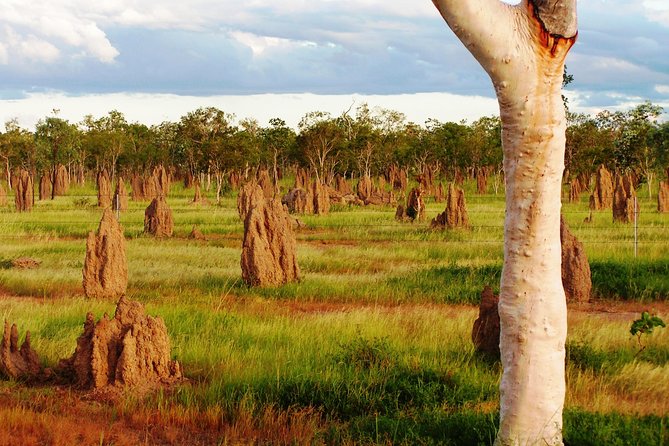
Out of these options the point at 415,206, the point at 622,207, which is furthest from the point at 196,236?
the point at 622,207

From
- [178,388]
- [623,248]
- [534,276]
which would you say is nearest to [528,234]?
[534,276]

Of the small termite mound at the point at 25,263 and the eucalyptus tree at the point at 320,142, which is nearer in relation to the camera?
the small termite mound at the point at 25,263

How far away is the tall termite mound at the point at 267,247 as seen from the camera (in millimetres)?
14141

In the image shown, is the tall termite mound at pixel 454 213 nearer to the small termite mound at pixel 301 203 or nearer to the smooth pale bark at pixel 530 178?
the small termite mound at pixel 301 203

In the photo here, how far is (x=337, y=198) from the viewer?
145 feet

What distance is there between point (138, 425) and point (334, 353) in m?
2.60

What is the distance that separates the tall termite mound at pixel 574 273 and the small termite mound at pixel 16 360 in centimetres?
801

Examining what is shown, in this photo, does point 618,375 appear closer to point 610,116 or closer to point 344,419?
point 344,419

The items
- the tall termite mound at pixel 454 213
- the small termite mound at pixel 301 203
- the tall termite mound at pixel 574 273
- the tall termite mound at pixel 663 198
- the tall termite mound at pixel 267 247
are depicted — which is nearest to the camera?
the tall termite mound at pixel 574 273

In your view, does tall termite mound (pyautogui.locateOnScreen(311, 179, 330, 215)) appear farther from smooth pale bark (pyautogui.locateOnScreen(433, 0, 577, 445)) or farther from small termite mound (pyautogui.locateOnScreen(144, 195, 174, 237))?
smooth pale bark (pyautogui.locateOnScreen(433, 0, 577, 445))

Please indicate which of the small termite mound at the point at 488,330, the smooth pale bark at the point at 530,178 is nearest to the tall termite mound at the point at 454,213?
the small termite mound at the point at 488,330

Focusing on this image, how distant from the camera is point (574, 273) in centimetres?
1326

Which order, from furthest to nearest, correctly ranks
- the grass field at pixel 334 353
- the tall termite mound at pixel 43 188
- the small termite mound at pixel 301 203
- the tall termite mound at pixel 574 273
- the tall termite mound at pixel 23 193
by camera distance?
the tall termite mound at pixel 43 188 → the tall termite mound at pixel 23 193 → the small termite mound at pixel 301 203 → the tall termite mound at pixel 574 273 → the grass field at pixel 334 353

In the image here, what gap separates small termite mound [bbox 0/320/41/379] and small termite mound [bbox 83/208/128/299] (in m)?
4.81
